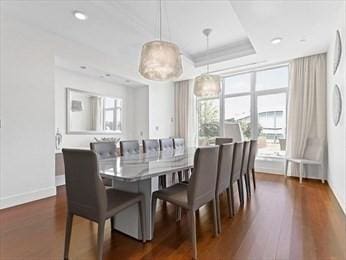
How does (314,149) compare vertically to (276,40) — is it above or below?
below

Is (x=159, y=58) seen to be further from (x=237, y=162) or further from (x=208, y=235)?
(x=208, y=235)

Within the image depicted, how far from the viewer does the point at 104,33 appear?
346 cm

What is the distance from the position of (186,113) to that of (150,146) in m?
3.02

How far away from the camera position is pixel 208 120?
6.40 meters

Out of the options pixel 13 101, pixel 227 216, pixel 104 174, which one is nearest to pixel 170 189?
pixel 104 174

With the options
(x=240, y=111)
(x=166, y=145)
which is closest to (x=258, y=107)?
(x=240, y=111)

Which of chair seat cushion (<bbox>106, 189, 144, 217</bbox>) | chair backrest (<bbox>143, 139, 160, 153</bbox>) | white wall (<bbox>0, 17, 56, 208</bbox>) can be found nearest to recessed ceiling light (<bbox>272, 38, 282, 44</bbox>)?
chair backrest (<bbox>143, 139, 160, 153</bbox>)

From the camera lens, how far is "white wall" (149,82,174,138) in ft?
19.2

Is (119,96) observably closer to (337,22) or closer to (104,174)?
(104,174)

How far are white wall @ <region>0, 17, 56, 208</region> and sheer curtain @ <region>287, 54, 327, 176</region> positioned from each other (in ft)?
16.5

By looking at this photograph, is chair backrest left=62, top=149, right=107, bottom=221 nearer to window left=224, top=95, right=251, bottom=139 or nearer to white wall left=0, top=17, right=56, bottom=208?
white wall left=0, top=17, right=56, bottom=208

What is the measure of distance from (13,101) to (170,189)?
2671 millimetres

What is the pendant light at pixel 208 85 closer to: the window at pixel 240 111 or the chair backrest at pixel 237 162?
the chair backrest at pixel 237 162

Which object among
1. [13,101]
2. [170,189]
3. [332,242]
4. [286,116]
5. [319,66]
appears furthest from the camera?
[286,116]
